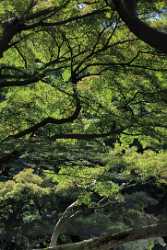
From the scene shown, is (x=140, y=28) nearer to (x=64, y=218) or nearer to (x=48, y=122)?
(x=48, y=122)

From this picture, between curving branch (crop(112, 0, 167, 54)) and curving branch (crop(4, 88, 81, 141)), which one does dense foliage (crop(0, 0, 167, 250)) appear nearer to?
curving branch (crop(4, 88, 81, 141))

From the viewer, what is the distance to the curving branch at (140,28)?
6242 millimetres

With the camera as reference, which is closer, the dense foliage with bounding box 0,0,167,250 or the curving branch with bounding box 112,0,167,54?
the curving branch with bounding box 112,0,167,54

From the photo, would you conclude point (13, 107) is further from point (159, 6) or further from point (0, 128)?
point (159, 6)

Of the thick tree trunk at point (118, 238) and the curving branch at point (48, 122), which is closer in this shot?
the thick tree trunk at point (118, 238)

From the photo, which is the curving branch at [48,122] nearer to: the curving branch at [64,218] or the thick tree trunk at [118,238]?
the thick tree trunk at [118,238]

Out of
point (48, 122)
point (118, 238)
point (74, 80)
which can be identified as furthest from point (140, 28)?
point (48, 122)

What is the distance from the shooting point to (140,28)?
250 inches

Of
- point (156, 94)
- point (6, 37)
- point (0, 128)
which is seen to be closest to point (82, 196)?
point (0, 128)

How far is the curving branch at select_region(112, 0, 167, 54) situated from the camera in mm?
6242

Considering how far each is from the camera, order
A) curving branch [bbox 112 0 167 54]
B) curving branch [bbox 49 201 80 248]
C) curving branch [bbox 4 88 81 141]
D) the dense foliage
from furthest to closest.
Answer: curving branch [bbox 49 201 80 248], curving branch [bbox 4 88 81 141], the dense foliage, curving branch [bbox 112 0 167 54]

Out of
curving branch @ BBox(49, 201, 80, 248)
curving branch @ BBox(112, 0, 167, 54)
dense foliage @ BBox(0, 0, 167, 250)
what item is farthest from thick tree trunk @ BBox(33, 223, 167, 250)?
curving branch @ BBox(49, 201, 80, 248)

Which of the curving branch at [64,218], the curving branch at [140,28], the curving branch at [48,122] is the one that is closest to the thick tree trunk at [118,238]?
the curving branch at [140,28]

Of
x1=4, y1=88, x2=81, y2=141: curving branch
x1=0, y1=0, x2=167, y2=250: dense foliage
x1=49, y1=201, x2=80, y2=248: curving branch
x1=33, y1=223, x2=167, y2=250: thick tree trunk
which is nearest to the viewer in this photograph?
x1=33, y1=223, x2=167, y2=250: thick tree trunk
